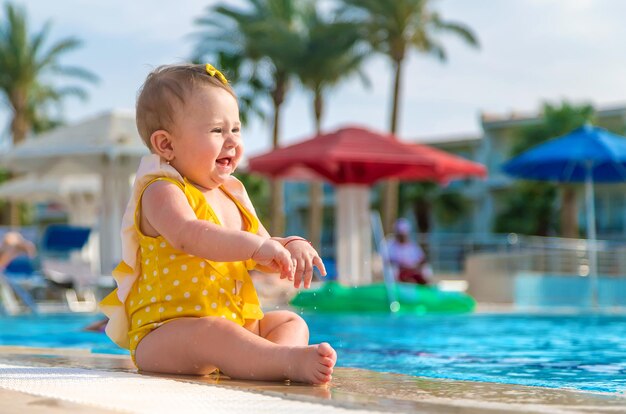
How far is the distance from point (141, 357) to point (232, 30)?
108 ft

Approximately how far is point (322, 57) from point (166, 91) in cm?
3016

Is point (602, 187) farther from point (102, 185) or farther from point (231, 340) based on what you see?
point (231, 340)

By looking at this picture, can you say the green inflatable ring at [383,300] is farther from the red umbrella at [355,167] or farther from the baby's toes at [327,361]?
the baby's toes at [327,361]

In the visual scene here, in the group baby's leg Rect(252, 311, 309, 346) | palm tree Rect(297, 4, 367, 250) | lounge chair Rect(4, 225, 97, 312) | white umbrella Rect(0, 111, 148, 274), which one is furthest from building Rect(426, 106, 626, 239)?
baby's leg Rect(252, 311, 309, 346)

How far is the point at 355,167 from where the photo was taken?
48.6 feet

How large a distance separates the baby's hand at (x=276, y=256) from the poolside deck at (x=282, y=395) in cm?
31

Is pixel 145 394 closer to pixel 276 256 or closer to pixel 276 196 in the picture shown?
pixel 276 256

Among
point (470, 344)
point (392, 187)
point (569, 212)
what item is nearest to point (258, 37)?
point (392, 187)

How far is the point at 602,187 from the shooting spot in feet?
161

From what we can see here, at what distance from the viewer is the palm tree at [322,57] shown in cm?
3178

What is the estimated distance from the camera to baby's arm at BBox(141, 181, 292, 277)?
2.57m

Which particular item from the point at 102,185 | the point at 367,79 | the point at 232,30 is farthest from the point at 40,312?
the point at 367,79

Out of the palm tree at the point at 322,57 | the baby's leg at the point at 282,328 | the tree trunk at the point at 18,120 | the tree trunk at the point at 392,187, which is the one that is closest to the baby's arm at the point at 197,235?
the baby's leg at the point at 282,328

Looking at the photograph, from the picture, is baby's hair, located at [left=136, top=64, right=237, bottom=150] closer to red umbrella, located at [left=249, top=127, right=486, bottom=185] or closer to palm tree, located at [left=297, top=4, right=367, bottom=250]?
red umbrella, located at [left=249, top=127, right=486, bottom=185]
